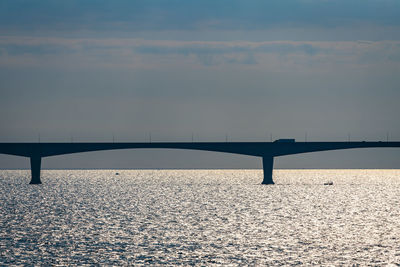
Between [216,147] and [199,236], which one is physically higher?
[216,147]

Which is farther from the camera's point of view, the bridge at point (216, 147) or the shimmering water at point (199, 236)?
the bridge at point (216, 147)

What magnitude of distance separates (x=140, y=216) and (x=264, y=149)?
7999cm

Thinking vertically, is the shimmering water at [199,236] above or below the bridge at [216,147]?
below

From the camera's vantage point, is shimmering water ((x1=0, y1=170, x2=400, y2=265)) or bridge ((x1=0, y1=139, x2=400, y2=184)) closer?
shimmering water ((x1=0, y1=170, x2=400, y2=265))

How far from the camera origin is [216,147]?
16188 centimetres

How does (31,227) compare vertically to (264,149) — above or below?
below

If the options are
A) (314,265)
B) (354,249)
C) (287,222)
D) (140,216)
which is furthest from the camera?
(140,216)

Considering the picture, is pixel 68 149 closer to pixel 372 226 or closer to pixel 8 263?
pixel 372 226

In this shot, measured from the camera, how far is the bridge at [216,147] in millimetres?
161125

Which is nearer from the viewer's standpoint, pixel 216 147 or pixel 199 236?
pixel 199 236

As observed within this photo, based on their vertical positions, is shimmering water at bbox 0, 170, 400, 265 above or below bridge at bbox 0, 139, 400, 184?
below

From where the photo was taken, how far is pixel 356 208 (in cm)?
10656

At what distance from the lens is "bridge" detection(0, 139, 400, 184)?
161125 millimetres

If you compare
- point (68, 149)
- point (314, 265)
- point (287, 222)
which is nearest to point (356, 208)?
point (287, 222)
